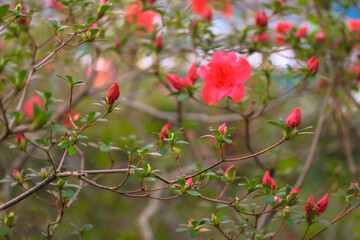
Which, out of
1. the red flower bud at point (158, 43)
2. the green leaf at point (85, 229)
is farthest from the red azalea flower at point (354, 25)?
the green leaf at point (85, 229)

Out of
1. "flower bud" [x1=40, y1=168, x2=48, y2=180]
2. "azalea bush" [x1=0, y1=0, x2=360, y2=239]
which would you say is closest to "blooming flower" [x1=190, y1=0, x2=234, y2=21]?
"azalea bush" [x1=0, y1=0, x2=360, y2=239]

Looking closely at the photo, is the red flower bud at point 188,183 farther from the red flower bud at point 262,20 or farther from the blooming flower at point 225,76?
the red flower bud at point 262,20

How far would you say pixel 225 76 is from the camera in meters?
1.09

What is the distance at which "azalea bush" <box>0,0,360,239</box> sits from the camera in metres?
0.89

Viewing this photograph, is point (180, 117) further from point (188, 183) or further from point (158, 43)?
point (188, 183)

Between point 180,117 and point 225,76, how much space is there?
0.57 meters

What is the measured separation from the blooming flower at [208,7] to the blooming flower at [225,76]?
1.63 feet

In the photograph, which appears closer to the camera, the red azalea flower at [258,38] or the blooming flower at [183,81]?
the blooming flower at [183,81]

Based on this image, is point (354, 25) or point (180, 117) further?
point (354, 25)

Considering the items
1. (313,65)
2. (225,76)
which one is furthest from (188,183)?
(313,65)

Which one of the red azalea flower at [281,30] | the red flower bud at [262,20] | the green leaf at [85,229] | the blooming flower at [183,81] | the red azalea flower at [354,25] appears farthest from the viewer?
the red azalea flower at [354,25]

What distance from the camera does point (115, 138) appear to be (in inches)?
103

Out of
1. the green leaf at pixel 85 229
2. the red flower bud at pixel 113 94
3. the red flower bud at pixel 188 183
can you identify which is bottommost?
the green leaf at pixel 85 229

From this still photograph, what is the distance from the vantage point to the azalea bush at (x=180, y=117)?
2.91 ft
